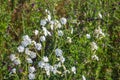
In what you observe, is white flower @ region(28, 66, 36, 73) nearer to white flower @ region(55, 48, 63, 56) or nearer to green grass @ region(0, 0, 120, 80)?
green grass @ region(0, 0, 120, 80)

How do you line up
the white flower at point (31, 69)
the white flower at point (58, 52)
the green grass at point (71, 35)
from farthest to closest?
the green grass at point (71, 35)
the white flower at point (58, 52)
the white flower at point (31, 69)

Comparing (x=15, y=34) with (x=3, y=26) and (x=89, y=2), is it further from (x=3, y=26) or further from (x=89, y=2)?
(x=89, y=2)

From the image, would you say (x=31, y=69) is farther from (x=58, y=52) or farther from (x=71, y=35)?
(x=71, y=35)

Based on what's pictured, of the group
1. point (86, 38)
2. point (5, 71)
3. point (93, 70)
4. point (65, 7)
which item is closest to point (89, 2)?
point (65, 7)

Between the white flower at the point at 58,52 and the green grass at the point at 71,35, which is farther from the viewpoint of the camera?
the green grass at the point at 71,35

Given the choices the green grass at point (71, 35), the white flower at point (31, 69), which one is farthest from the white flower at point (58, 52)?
the white flower at point (31, 69)

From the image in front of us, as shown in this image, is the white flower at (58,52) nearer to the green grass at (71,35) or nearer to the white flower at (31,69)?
the green grass at (71,35)

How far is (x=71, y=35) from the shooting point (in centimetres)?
513

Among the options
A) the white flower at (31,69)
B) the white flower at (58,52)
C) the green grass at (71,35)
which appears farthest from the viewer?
the green grass at (71,35)

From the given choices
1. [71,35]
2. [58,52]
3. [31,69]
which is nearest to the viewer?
[31,69]

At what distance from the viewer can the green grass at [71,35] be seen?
4512 mm

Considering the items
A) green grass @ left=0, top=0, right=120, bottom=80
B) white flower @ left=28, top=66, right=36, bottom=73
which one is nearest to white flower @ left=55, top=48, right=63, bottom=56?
green grass @ left=0, top=0, right=120, bottom=80

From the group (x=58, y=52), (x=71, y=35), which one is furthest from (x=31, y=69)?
(x=71, y=35)

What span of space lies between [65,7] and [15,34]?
1129 mm
